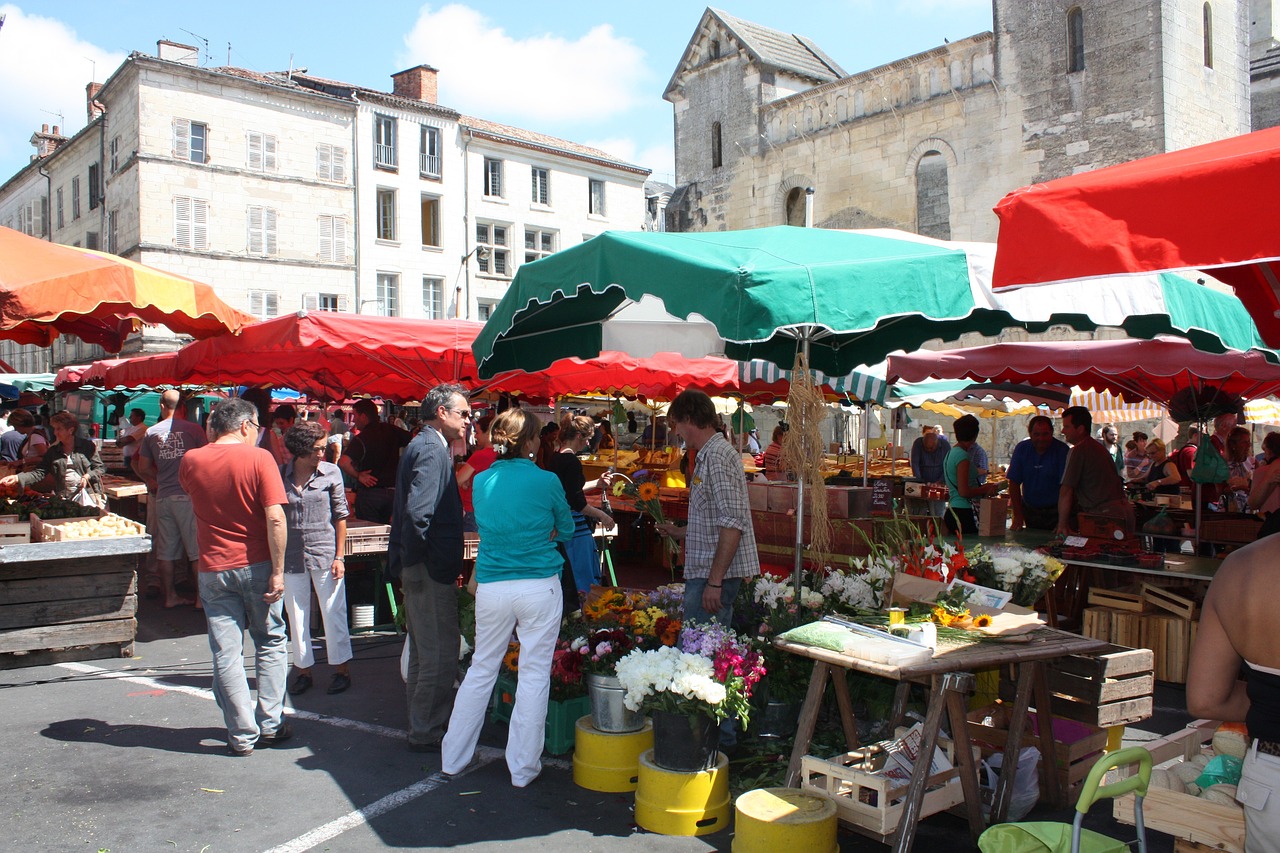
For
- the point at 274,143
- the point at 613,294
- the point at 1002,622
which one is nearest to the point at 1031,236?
the point at 1002,622

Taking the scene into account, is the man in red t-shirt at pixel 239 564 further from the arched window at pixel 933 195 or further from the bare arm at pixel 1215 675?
the arched window at pixel 933 195

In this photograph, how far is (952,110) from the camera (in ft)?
73.9

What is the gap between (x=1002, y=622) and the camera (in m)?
4.32

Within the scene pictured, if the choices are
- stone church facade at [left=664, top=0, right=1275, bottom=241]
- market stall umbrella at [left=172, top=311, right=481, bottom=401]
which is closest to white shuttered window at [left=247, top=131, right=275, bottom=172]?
stone church facade at [left=664, top=0, right=1275, bottom=241]

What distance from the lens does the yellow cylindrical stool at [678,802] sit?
4.15 metres

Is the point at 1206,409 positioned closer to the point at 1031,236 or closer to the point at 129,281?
the point at 1031,236

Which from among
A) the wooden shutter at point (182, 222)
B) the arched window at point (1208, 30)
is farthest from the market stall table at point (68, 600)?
the wooden shutter at point (182, 222)

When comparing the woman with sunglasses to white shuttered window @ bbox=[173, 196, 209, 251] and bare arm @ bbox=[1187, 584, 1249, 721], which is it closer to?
bare arm @ bbox=[1187, 584, 1249, 721]

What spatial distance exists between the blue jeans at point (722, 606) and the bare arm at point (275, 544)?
2132 millimetres

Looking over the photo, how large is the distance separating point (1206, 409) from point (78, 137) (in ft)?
124

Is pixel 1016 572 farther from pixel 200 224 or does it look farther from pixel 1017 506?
pixel 200 224

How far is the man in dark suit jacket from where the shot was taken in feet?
16.4

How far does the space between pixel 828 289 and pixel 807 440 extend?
101 cm

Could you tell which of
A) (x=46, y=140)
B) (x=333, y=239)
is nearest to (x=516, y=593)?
(x=333, y=239)
